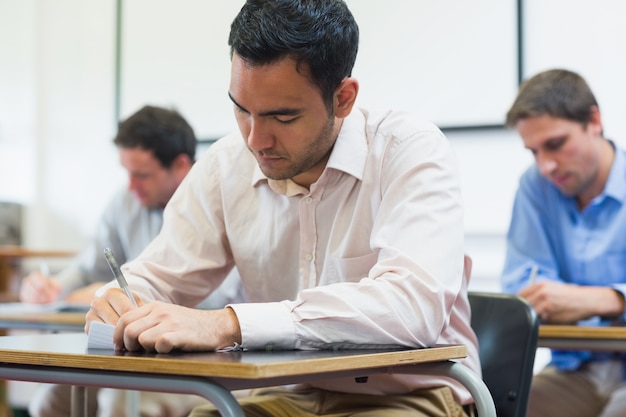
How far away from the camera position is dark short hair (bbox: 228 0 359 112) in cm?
158

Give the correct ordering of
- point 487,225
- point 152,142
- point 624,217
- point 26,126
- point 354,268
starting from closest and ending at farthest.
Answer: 1. point 354,268
2. point 624,217
3. point 152,142
4. point 487,225
5. point 26,126

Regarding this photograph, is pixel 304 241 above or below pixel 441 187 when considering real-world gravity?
below

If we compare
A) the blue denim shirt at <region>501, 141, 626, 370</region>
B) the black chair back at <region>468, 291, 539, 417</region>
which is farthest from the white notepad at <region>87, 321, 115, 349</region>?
the blue denim shirt at <region>501, 141, 626, 370</region>

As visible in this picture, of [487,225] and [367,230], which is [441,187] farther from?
[487,225]

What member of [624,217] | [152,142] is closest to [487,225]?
[624,217]

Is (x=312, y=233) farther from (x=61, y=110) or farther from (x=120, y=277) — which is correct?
(x=61, y=110)

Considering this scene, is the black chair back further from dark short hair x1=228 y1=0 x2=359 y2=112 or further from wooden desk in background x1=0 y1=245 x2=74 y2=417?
wooden desk in background x1=0 y1=245 x2=74 y2=417

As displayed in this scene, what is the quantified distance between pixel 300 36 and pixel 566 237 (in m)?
1.47

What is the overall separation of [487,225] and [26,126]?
2916 mm

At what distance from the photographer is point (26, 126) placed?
5391 mm

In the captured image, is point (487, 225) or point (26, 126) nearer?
point (487, 225)

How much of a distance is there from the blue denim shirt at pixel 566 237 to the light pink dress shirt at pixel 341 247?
1.09 metres

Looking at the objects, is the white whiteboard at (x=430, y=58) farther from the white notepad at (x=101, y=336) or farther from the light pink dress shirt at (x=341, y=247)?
the white notepad at (x=101, y=336)

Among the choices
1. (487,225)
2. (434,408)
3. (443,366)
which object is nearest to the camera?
(443,366)
